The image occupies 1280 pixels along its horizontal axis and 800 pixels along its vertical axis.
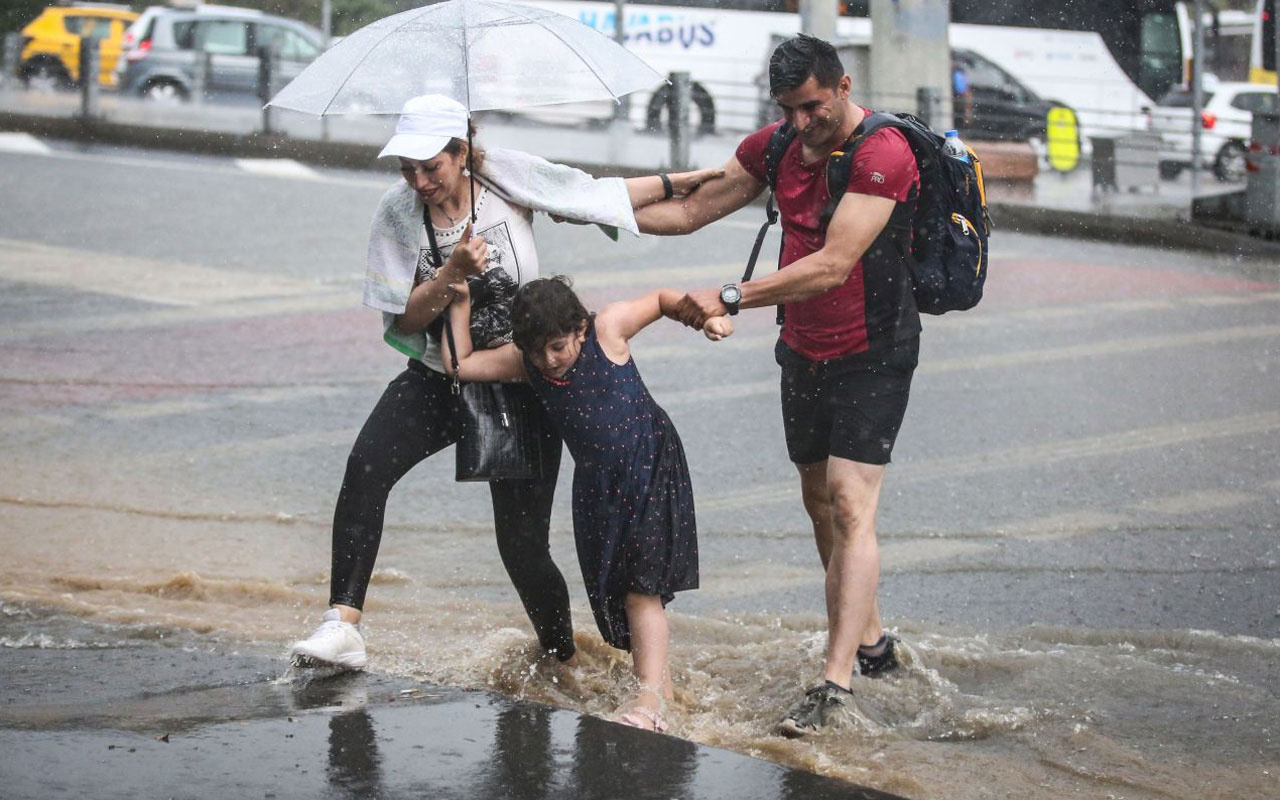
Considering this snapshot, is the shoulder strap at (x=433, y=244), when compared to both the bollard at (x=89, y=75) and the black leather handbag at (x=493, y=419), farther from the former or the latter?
the bollard at (x=89, y=75)

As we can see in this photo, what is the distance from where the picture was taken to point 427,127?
4.30 metres

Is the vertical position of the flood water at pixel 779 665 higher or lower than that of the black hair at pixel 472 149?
lower

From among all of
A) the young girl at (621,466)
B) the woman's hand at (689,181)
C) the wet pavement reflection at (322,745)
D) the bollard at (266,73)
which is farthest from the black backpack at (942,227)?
the bollard at (266,73)

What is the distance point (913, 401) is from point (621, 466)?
15.9 ft

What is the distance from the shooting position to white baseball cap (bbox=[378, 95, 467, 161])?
4.25 meters

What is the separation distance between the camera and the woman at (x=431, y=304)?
4430 millimetres

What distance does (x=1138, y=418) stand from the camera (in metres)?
8.61

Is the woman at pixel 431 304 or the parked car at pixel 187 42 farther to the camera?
the parked car at pixel 187 42

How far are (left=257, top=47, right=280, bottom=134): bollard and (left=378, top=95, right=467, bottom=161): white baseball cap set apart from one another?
20488 millimetres

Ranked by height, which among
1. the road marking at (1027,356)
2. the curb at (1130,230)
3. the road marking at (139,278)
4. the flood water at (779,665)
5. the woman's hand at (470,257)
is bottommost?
the flood water at (779,665)

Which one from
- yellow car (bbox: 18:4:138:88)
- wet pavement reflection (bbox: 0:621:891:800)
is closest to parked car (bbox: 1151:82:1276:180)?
wet pavement reflection (bbox: 0:621:891:800)

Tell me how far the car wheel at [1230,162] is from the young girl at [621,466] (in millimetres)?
19923

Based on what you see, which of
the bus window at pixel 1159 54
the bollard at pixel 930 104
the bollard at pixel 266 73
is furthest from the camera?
the bus window at pixel 1159 54

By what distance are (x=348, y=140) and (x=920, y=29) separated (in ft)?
26.4
